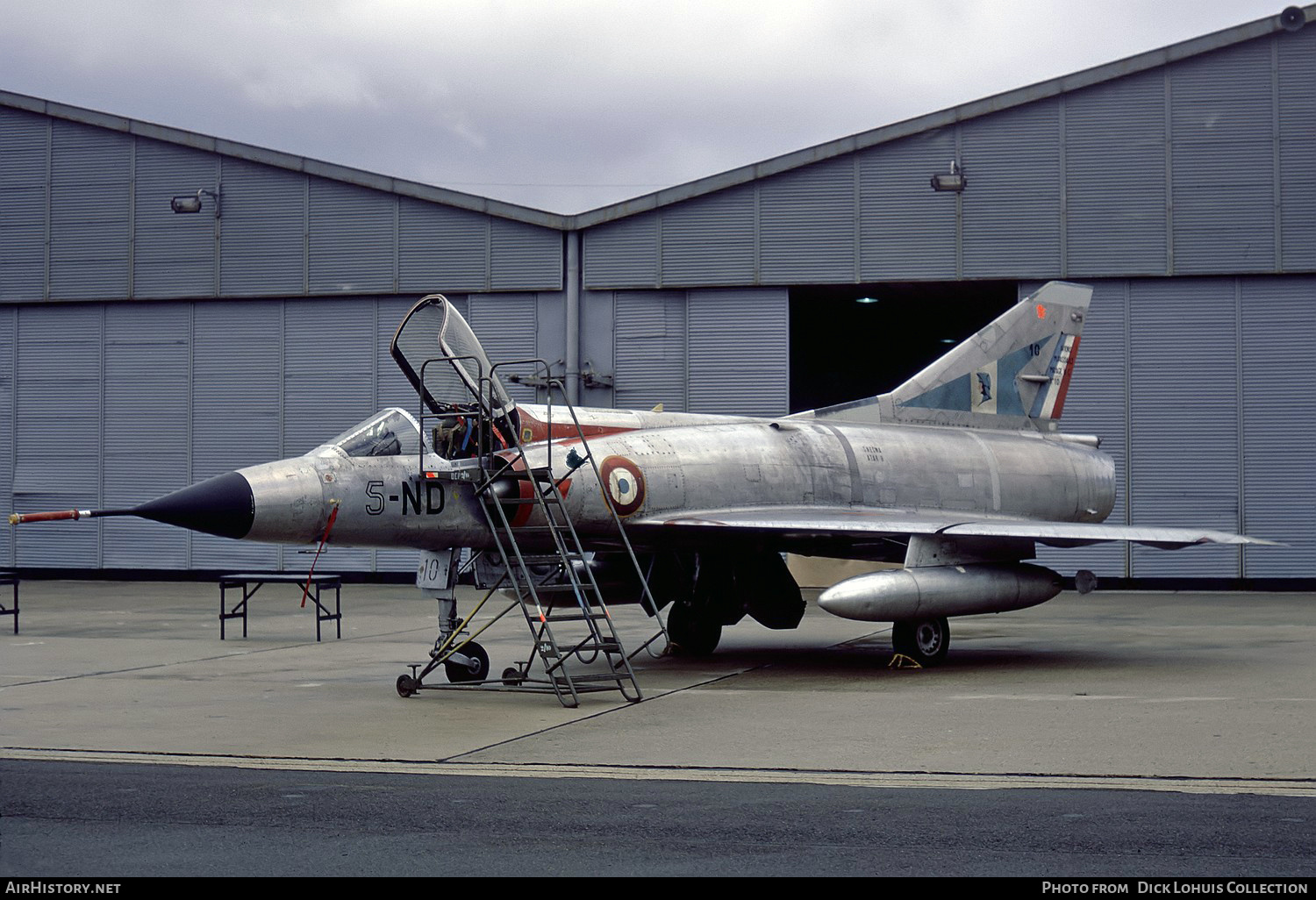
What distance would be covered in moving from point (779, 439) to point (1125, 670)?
419cm

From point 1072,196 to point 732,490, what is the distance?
15058 millimetres

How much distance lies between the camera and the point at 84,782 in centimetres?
738

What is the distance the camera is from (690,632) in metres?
15.2

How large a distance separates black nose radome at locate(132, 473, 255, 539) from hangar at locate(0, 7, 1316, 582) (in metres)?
16.4

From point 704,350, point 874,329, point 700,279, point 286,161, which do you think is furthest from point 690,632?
point 874,329

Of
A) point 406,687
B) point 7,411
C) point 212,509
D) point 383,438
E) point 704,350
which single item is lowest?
point 406,687

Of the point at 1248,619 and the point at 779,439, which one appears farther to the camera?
the point at 1248,619

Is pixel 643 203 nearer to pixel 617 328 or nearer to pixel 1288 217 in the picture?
pixel 617 328

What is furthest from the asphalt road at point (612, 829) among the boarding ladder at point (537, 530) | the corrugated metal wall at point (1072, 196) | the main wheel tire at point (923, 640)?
the corrugated metal wall at point (1072, 196)

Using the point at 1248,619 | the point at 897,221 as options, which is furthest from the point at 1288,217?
the point at 1248,619

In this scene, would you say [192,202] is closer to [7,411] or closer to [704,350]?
[7,411]

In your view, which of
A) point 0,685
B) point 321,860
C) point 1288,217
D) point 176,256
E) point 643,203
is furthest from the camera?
point 176,256

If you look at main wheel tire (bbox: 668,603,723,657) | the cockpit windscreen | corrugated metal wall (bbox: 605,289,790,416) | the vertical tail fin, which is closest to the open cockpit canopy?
the cockpit windscreen

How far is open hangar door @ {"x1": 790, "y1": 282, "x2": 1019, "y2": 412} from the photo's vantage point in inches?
1101
